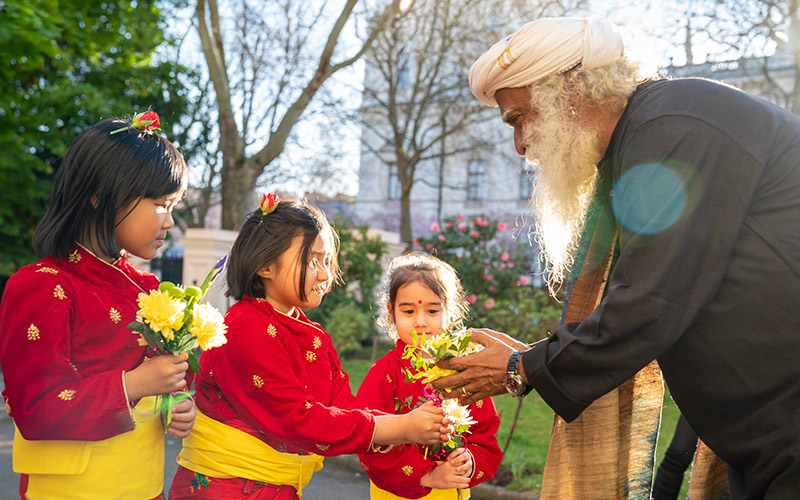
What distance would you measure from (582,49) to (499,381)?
1.26m

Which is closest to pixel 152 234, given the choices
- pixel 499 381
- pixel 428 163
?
pixel 499 381

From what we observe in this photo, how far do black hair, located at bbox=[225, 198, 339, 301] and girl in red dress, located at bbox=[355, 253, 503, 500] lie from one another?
1.97 feet

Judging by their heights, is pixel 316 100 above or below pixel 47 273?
above

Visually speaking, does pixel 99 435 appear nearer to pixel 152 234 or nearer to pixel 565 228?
pixel 152 234

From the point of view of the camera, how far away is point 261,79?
73.6ft

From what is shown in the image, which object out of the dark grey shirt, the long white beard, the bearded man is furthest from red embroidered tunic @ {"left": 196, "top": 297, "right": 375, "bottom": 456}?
the long white beard

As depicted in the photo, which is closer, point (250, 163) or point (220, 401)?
point (220, 401)

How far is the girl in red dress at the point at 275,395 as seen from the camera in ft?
8.14

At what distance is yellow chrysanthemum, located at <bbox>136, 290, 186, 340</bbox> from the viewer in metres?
2.11

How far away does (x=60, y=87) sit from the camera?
12719 mm

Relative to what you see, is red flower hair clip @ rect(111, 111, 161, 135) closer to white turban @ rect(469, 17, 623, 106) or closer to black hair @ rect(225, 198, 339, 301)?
black hair @ rect(225, 198, 339, 301)

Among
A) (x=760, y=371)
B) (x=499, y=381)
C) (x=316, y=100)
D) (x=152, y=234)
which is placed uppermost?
(x=316, y=100)

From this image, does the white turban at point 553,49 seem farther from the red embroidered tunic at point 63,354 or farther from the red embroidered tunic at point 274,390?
the red embroidered tunic at point 63,354

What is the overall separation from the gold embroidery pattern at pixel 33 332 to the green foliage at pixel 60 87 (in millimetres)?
10162
